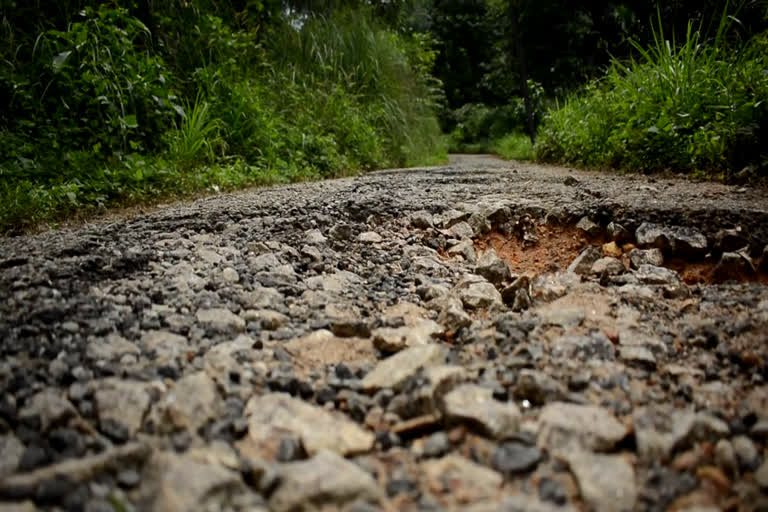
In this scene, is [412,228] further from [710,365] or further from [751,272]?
[710,365]

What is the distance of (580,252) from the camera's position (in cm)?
188

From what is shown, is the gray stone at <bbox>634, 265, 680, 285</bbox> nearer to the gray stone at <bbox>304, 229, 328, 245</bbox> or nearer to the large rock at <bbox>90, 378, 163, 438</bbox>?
the gray stone at <bbox>304, 229, 328, 245</bbox>

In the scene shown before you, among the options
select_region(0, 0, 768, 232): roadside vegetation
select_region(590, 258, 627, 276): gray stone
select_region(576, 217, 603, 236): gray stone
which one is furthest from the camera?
select_region(0, 0, 768, 232): roadside vegetation

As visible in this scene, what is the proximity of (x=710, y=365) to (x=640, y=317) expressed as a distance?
0.25 m

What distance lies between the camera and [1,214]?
2076mm

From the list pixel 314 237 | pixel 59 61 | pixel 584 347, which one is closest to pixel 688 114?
pixel 314 237

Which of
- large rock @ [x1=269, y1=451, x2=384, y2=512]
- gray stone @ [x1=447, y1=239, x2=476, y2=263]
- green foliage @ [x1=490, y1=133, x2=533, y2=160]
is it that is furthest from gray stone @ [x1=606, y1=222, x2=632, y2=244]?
green foliage @ [x1=490, y1=133, x2=533, y2=160]

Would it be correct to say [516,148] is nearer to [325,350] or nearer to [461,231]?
[461,231]

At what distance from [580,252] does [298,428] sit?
1.48 m

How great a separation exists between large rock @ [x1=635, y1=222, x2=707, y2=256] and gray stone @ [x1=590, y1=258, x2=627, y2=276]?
23 centimetres

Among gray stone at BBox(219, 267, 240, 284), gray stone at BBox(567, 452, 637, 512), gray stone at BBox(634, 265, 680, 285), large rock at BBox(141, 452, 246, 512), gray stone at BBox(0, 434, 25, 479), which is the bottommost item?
gray stone at BBox(567, 452, 637, 512)

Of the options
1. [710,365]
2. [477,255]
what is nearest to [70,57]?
[477,255]

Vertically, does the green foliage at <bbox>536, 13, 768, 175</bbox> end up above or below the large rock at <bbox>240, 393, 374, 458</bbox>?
above

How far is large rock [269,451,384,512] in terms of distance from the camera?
608 millimetres
